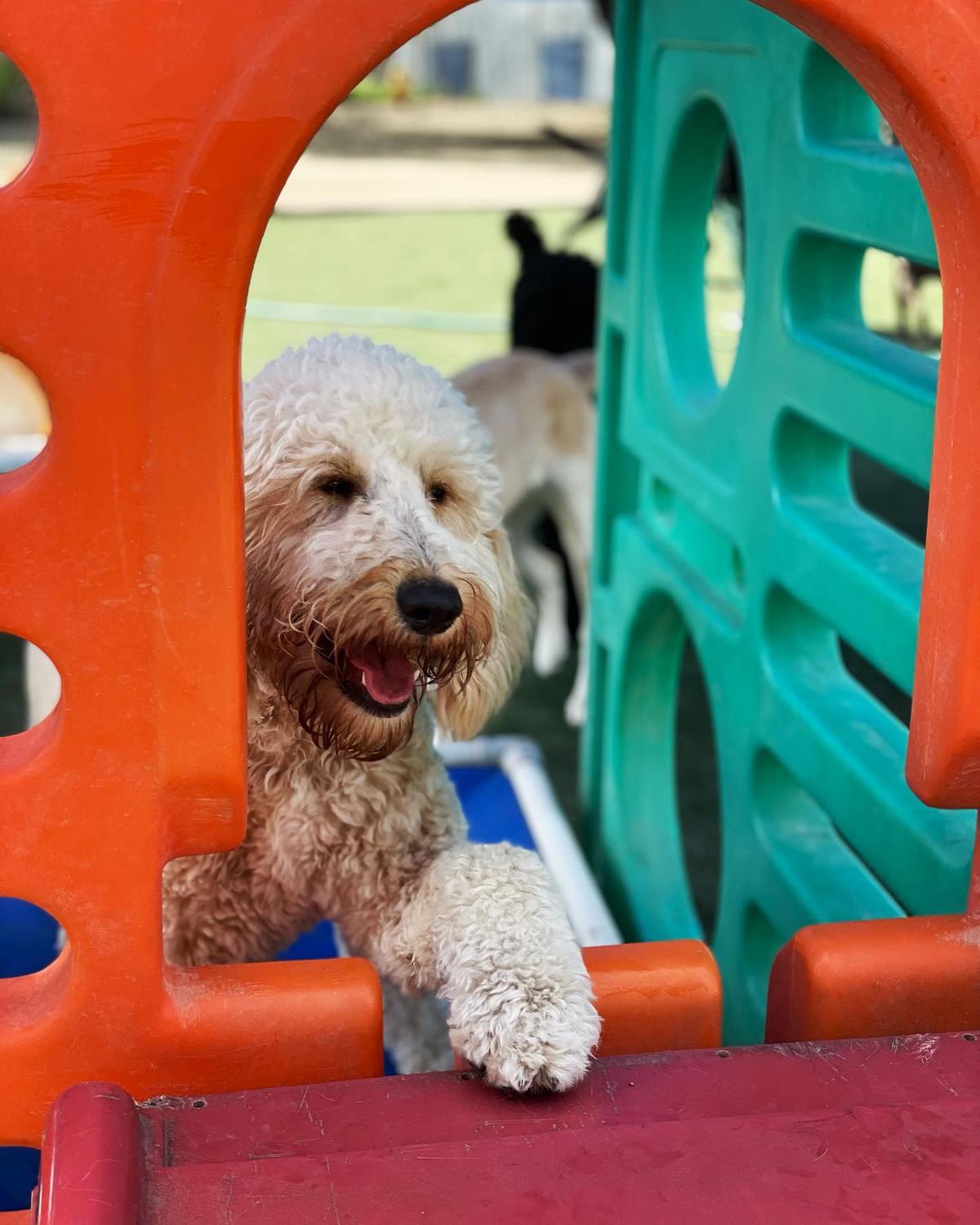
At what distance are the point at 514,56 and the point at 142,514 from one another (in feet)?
70.4

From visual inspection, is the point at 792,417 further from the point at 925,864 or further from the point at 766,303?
the point at 925,864

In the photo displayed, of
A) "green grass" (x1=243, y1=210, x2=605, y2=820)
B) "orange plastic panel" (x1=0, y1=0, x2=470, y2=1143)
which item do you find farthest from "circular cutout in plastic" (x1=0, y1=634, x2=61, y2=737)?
"green grass" (x1=243, y1=210, x2=605, y2=820)

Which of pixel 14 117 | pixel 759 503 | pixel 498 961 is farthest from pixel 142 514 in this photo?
pixel 14 117

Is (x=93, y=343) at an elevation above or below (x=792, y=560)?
above

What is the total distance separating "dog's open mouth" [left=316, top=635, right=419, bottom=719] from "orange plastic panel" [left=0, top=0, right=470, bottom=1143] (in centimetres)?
25

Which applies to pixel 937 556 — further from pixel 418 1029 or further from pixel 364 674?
pixel 418 1029

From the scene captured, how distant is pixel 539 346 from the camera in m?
4.40

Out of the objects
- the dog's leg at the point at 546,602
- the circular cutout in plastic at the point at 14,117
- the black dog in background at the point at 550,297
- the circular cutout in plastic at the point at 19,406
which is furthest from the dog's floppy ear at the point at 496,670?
the circular cutout in plastic at the point at 14,117

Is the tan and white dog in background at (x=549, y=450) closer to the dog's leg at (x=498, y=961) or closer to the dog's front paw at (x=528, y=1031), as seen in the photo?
the dog's leg at (x=498, y=961)

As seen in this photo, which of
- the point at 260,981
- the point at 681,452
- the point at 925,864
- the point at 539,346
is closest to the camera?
the point at 260,981

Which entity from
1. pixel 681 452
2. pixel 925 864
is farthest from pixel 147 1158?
pixel 681 452

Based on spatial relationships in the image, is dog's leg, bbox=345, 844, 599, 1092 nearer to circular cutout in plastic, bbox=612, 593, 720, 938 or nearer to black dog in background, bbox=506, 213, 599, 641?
circular cutout in plastic, bbox=612, 593, 720, 938

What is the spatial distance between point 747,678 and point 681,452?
43 cm

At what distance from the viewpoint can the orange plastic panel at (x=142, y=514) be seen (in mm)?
946
